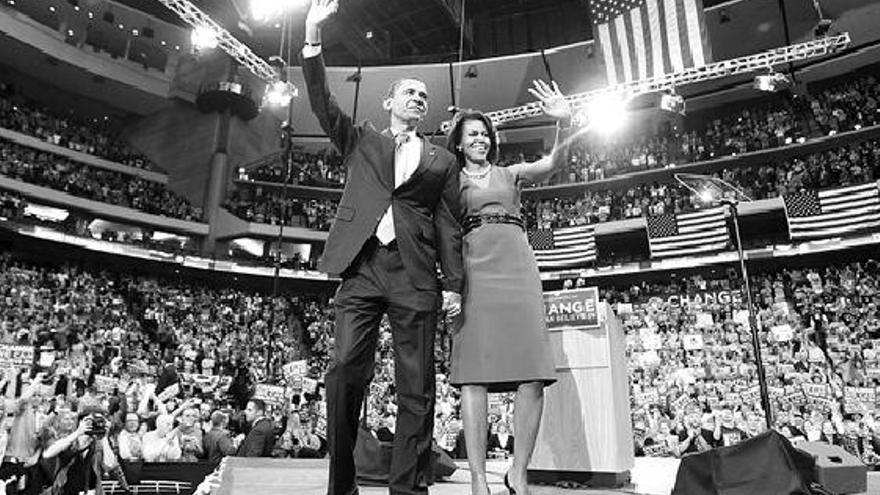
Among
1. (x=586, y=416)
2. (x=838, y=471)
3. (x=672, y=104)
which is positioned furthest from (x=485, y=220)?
(x=672, y=104)

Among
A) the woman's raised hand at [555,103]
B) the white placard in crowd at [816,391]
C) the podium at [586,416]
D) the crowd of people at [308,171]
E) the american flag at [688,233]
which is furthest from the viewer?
the crowd of people at [308,171]

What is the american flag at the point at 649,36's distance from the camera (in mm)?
10203

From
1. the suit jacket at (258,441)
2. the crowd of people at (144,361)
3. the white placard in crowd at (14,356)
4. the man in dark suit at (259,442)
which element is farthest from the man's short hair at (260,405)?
the white placard in crowd at (14,356)

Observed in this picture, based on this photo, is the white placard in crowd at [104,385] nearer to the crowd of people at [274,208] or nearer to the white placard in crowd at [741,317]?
the white placard in crowd at [741,317]

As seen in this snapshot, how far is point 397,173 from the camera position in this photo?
234 cm

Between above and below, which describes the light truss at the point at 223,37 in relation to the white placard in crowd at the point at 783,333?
above

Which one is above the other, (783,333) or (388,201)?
(783,333)

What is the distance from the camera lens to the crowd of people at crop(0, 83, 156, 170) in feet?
66.8

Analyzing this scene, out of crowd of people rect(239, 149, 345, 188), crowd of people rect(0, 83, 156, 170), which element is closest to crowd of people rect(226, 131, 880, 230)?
crowd of people rect(239, 149, 345, 188)

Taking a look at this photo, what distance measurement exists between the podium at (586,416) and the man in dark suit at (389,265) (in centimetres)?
133

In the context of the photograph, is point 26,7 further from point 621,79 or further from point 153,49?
point 621,79

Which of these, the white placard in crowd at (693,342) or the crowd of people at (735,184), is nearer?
the white placard in crowd at (693,342)

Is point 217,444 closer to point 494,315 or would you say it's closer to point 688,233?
point 494,315

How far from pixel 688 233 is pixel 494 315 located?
52.1ft
